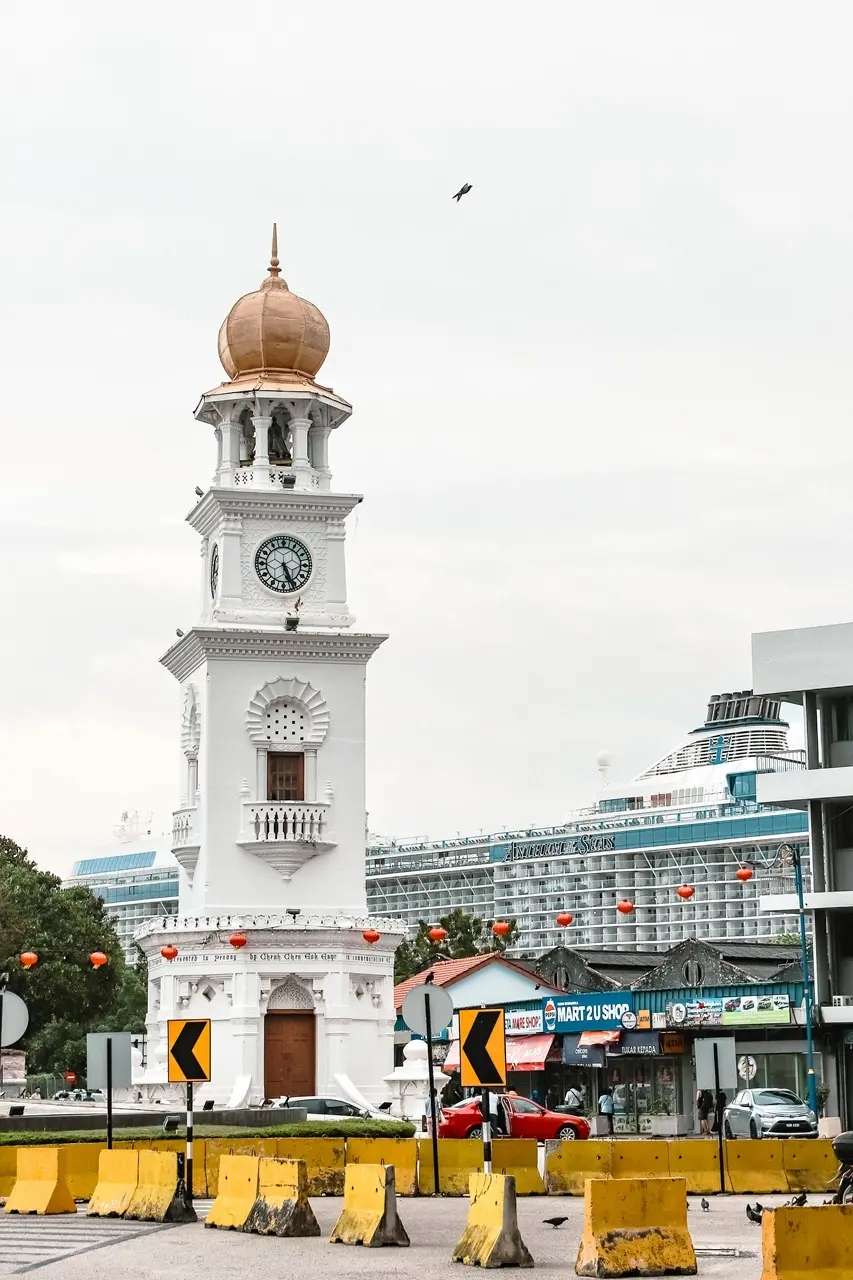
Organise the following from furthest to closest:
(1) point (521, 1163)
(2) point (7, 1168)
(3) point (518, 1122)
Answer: (3) point (518, 1122), (1) point (521, 1163), (2) point (7, 1168)

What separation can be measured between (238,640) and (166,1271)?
122ft

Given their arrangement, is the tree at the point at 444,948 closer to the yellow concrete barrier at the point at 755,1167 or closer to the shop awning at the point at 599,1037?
the shop awning at the point at 599,1037

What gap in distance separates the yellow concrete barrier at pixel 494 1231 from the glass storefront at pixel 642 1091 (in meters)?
37.8

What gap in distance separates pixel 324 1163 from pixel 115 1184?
5.13 metres

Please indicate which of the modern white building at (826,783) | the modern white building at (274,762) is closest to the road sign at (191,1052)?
the modern white building at (826,783)

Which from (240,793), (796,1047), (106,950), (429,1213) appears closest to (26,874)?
(106,950)

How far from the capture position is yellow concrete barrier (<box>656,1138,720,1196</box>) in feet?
96.2

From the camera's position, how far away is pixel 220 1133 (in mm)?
32844

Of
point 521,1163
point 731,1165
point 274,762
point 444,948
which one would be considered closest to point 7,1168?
point 521,1163

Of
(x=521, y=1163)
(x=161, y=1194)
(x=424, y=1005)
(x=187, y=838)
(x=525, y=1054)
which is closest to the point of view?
(x=161, y=1194)

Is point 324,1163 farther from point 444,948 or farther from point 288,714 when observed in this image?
point 444,948

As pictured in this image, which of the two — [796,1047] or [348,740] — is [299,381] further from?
[796,1047]

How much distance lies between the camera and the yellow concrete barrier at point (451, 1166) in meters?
29.0

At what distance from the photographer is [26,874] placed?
7981 cm
